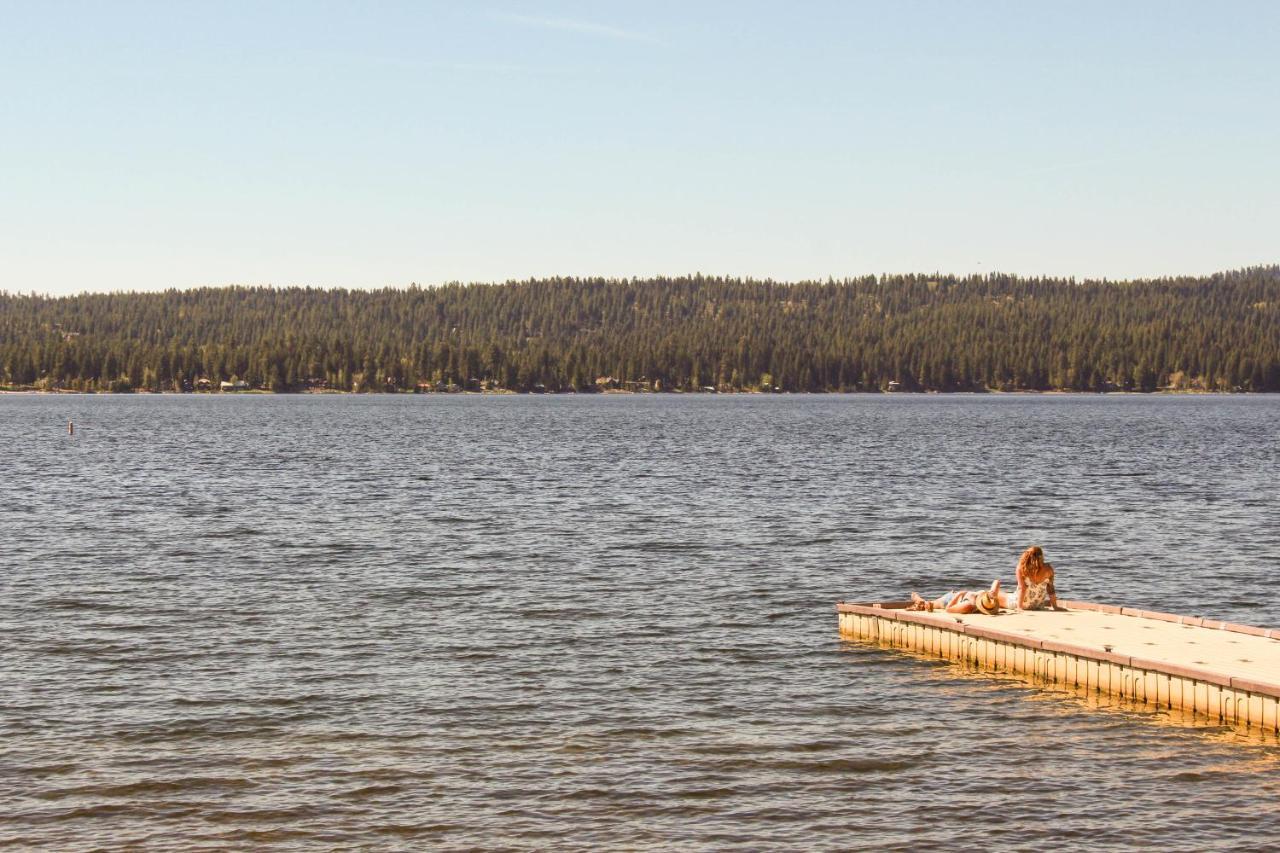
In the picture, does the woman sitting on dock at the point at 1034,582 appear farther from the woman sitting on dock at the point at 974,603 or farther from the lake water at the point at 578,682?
the lake water at the point at 578,682

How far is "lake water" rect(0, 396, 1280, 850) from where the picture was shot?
19.8m

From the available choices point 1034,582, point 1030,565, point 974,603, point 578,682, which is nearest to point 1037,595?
point 1034,582

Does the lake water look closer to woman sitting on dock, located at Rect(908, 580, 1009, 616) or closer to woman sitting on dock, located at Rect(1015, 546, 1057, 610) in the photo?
woman sitting on dock, located at Rect(908, 580, 1009, 616)

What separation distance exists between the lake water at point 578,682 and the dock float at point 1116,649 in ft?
2.35

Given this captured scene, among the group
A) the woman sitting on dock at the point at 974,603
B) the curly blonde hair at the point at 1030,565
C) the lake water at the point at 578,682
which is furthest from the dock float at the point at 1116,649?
the curly blonde hair at the point at 1030,565

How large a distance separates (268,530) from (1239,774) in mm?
39514

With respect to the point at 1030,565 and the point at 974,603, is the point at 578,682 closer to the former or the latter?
the point at 974,603

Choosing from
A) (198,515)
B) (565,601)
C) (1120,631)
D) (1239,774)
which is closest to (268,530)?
(198,515)

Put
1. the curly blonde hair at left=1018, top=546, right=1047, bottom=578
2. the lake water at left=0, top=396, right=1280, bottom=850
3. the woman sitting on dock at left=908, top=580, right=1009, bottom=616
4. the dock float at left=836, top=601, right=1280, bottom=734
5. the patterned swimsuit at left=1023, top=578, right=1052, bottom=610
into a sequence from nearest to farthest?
the lake water at left=0, top=396, right=1280, bottom=850 < the dock float at left=836, top=601, right=1280, bottom=734 < the woman sitting on dock at left=908, top=580, right=1009, bottom=616 < the curly blonde hair at left=1018, top=546, right=1047, bottom=578 < the patterned swimsuit at left=1023, top=578, right=1052, bottom=610

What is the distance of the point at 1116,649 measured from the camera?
27.3 metres

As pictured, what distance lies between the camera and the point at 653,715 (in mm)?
24984

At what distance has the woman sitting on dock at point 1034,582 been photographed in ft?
104

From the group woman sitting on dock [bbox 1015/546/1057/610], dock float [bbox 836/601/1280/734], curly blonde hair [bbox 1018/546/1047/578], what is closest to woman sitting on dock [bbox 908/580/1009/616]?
dock float [bbox 836/601/1280/734]

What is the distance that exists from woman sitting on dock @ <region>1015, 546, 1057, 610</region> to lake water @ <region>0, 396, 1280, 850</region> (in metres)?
3.71
